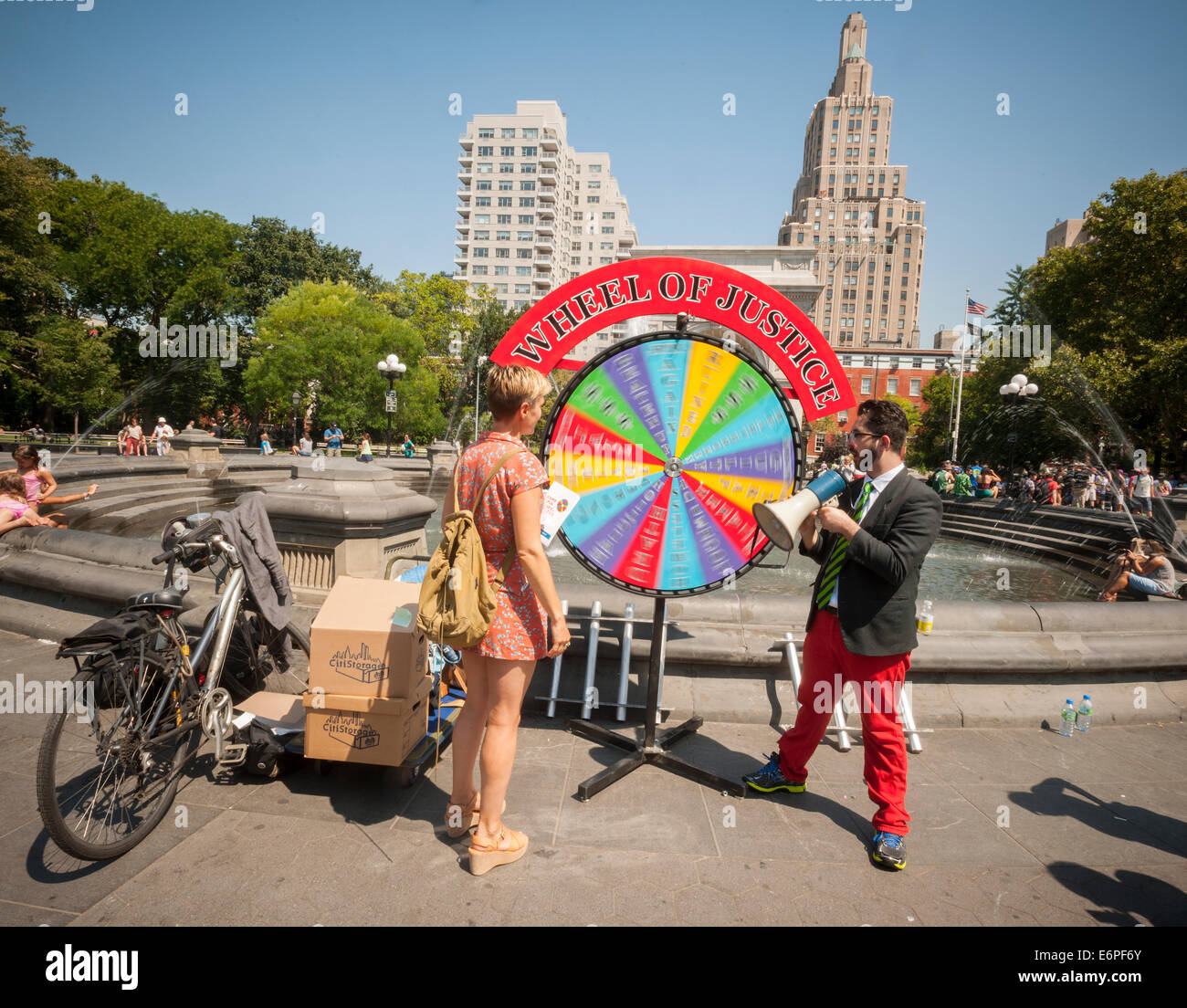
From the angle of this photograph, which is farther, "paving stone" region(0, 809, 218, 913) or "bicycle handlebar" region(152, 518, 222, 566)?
"bicycle handlebar" region(152, 518, 222, 566)

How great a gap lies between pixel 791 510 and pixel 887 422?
2.47ft

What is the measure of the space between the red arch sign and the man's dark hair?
34 cm

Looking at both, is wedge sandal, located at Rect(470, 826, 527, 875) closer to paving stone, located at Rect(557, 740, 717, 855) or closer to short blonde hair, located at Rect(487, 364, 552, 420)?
paving stone, located at Rect(557, 740, 717, 855)

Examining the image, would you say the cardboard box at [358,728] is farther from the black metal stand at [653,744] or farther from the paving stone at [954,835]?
the paving stone at [954,835]

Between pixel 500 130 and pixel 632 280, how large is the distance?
361 ft

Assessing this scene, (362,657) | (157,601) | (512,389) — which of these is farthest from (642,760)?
(157,601)

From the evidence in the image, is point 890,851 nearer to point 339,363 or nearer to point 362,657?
point 362,657

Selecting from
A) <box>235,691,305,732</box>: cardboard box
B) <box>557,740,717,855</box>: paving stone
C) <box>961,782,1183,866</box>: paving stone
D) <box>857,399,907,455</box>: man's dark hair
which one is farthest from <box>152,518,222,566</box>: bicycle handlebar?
<box>961,782,1183,866</box>: paving stone

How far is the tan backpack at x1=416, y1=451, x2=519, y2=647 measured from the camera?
271 cm

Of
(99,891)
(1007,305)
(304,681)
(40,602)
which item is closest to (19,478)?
(40,602)

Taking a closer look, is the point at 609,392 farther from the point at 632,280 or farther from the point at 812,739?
the point at 812,739

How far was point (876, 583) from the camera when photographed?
3156 millimetres

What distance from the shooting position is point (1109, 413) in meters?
26.0

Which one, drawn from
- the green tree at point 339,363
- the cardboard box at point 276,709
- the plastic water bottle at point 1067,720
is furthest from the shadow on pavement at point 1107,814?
the green tree at point 339,363
